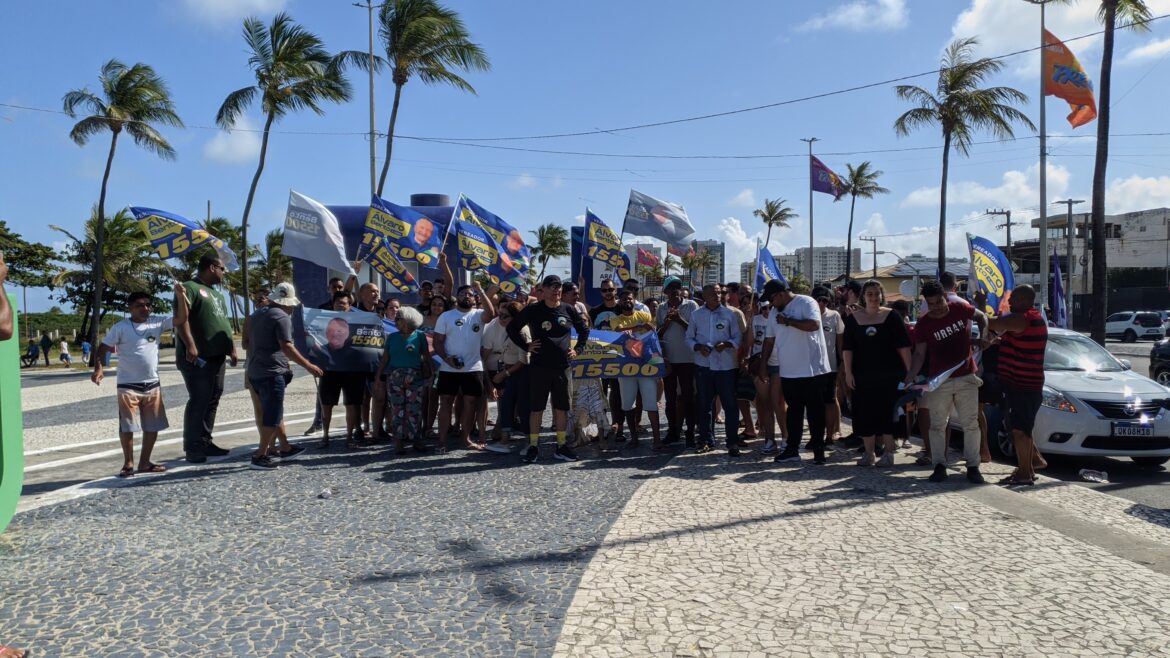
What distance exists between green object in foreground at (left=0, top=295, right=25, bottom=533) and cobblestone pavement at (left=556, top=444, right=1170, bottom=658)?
2.32 m

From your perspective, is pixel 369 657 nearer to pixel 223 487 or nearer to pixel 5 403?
pixel 5 403

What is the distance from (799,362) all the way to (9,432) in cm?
650

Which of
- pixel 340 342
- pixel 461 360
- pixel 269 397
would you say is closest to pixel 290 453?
pixel 269 397

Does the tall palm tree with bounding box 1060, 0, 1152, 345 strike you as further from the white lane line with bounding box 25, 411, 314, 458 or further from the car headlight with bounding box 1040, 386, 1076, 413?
the white lane line with bounding box 25, 411, 314, 458

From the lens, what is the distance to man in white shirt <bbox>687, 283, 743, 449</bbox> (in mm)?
8266

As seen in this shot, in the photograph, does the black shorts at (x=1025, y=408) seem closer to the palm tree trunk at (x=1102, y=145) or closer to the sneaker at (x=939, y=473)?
the sneaker at (x=939, y=473)

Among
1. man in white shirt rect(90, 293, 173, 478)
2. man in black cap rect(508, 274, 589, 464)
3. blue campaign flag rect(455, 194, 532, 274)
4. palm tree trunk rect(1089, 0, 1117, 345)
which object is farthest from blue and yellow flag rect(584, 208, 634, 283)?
palm tree trunk rect(1089, 0, 1117, 345)

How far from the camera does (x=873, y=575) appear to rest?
449cm

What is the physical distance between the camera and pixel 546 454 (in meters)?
8.52

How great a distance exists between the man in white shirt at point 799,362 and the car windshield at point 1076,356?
3.00 metres

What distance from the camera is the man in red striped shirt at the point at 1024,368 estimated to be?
23.1 feet

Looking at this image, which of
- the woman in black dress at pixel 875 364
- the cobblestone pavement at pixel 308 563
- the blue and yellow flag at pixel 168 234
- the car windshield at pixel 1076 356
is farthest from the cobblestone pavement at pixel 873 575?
Answer: the blue and yellow flag at pixel 168 234

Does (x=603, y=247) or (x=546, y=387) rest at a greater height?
(x=603, y=247)

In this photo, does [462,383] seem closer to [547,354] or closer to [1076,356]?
[547,354]
